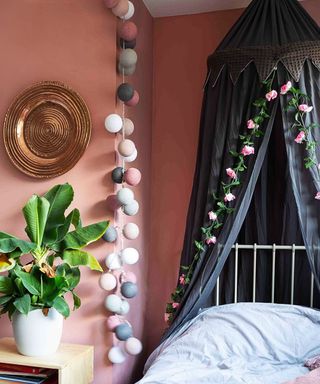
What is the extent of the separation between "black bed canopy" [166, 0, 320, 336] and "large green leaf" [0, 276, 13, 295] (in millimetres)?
877

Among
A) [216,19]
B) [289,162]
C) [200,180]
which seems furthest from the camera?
[216,19]

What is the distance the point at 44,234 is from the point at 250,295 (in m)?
1.28

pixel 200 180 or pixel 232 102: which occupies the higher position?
pixel 232 102

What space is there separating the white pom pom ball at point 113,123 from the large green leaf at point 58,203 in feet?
1.27

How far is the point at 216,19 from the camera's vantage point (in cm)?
289

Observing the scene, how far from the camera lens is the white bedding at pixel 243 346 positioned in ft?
6.51

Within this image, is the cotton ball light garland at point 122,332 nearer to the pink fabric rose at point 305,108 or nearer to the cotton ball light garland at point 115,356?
the cotton ball light garland at point 115,356

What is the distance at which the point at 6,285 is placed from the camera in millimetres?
2135

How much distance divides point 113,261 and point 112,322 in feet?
1.07

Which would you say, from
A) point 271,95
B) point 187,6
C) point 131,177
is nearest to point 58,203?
point 131,177

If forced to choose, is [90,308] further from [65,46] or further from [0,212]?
[65,46]

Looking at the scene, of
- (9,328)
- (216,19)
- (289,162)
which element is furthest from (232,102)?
(9,328)

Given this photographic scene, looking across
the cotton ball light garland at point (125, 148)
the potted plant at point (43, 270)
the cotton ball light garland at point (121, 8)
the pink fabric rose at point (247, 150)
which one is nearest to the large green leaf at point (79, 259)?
the potted plant at point (43, 270)

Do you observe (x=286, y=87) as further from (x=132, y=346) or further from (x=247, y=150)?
(x=132, y=346)
